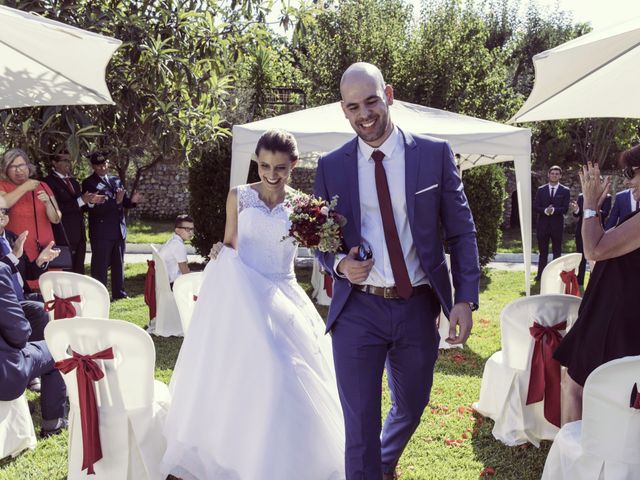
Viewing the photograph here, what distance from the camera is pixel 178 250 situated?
7.90 m

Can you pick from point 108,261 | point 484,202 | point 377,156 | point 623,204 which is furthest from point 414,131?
point 484,202

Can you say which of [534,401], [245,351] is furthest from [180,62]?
[534,401]

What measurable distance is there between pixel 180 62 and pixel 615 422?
676cm

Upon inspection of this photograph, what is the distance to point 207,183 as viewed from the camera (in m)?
12.7

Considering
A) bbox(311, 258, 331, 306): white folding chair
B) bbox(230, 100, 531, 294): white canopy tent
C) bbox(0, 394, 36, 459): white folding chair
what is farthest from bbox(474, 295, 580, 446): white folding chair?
bbox(311, 258, 331, 306): white folding chair

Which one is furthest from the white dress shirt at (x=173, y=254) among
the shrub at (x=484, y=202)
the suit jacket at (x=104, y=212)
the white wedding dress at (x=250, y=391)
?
the shrub at (x=484, y=202)

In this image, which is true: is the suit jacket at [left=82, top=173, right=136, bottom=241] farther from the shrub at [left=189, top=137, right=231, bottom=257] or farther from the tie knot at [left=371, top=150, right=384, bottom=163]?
the tie knot at [left=371, top=150, right=384, bottom=163]

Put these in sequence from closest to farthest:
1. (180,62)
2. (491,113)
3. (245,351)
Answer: (245,351)
(180,62)
(491,113)

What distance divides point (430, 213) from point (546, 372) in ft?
6.31

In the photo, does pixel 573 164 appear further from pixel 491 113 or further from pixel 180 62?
pixel 180 62

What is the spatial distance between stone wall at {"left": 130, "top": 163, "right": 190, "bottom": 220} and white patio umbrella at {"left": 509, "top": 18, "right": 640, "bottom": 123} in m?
20.6

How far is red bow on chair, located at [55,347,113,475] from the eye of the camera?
11.1ft

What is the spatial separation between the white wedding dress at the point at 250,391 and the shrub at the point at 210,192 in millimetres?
8334

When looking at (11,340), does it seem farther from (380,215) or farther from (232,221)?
(380,215)
